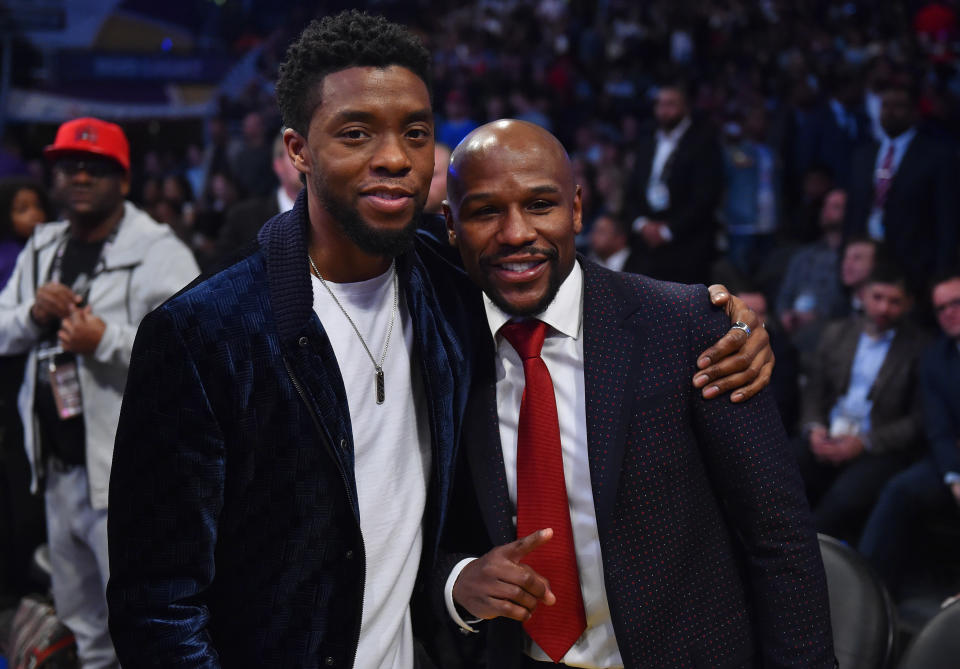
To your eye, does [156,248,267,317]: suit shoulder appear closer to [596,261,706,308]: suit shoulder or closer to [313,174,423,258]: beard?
[313,174,423,258]: beard

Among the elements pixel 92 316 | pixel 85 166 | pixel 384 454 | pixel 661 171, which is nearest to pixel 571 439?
pixel 384 454

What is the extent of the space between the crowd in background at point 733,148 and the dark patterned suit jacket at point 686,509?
1710mm

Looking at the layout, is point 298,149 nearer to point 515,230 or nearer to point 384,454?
point 515,230

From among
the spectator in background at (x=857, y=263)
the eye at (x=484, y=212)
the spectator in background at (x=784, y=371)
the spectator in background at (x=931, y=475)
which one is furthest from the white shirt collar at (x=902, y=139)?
the eye at (x=484, y=212)

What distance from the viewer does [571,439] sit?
1.90 meters

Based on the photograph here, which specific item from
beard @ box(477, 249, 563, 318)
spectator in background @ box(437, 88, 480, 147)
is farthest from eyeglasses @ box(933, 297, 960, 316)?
spectator in background @ box(437, 88, 480, 147)

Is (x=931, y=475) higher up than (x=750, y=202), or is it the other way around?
(x=750, y=202)

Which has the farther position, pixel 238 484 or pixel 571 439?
pixel 571 439

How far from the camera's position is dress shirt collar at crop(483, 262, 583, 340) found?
1938 millimetres

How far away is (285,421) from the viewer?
5.45 ft

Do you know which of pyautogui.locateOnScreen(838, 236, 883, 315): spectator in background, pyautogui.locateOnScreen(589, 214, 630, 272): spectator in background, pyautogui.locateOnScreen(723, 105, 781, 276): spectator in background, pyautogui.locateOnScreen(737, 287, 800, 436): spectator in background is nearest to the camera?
pyautogui.locateOnScreen(737, 287, 800, 436): spectator in background

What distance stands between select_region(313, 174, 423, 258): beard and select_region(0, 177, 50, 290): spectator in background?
3.45 meters

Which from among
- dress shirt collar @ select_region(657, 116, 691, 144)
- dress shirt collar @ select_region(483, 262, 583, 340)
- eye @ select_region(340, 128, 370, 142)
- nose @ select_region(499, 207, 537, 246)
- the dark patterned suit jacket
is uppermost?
dress shirt collar @ select_region(657, 116, 691, 144)

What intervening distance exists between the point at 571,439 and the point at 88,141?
7.37 feet
